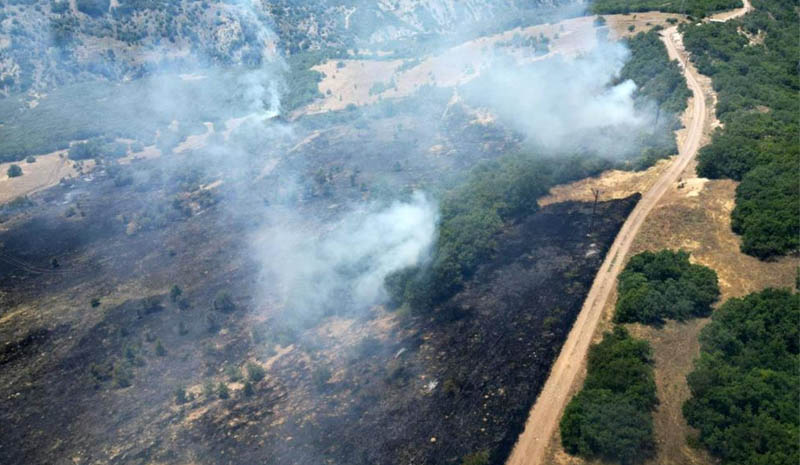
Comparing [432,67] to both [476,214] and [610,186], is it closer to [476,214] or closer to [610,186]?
[610,186]

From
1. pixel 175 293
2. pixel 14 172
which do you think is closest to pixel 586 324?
pixel 175 293

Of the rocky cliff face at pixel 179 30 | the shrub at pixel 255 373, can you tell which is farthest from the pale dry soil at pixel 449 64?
the shrub at pixel 255 373

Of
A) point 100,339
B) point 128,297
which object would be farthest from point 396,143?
point 100,339

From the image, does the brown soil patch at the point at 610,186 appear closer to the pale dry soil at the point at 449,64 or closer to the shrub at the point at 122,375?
the pale dry soil at the point at 449,64

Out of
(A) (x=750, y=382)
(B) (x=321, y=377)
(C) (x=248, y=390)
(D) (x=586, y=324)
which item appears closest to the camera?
(A) (x=750, y=382)

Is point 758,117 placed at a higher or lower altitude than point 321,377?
higher

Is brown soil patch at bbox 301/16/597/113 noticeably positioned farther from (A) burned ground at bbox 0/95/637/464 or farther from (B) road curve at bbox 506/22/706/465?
(B) road curve at bbox 506/22/706/465
